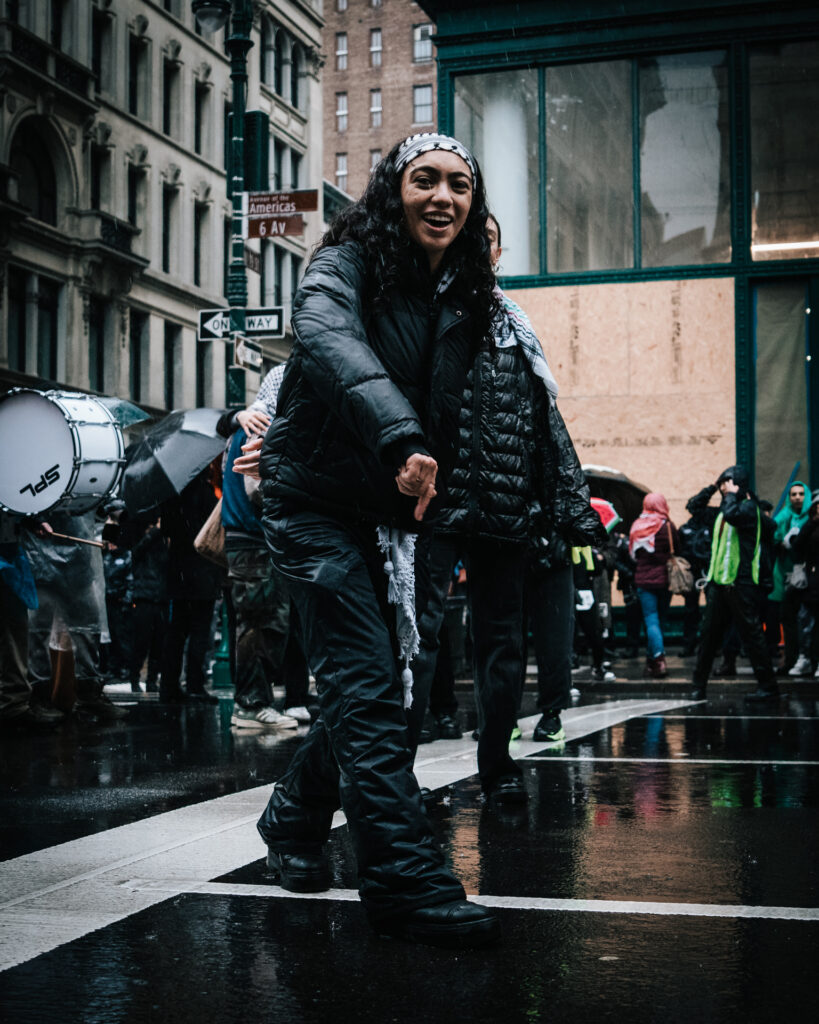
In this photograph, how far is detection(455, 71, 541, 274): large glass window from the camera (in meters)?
19.5

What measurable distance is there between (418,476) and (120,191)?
3995 centimetres

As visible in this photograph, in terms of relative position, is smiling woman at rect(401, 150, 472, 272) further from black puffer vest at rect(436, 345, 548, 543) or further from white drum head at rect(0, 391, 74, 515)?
white drum head at rect(0, 391, 74, 515)

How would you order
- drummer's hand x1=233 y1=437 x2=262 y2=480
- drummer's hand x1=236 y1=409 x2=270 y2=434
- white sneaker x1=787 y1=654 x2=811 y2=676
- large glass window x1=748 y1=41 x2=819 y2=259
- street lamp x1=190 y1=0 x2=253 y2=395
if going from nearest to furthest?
drummer's hand x1=233 y1=437 x2=262 y2=480, drummer's hand x1=236 y1=409 x2=270 y2=434, white sneaker x1=787 y1=654 x2=811 y2=676, street lamp x1=190 y1=0 x2=253 y2=395, large glass window x1=748 y1=41 x2=819 y2=259

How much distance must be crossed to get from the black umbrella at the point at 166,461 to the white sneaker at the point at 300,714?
1907 mm

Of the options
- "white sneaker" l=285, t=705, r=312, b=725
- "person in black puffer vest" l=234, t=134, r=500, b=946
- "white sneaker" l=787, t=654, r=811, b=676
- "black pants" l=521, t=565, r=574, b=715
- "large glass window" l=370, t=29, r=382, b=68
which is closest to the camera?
"person in black puffer vest" l=234, t=134, r=500, b=946

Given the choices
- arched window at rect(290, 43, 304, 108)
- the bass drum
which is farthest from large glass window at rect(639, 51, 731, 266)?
arched window at rect(290, 43, 304, 108)

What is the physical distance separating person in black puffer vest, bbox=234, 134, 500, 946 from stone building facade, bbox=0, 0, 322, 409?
32352 millimetres

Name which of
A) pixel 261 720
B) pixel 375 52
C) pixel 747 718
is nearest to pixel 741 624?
pixel 747 718

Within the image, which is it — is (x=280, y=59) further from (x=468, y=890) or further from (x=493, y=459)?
(x=468, y=890)

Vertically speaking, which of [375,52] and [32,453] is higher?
[375,52]

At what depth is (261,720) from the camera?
866 centimetres

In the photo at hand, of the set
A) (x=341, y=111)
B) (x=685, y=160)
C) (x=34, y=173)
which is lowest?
(x=685, y=160)

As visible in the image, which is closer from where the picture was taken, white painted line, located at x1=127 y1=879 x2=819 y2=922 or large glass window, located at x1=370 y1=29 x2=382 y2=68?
white painted line, located at x1=127 y1=879 x2=819 y2=922

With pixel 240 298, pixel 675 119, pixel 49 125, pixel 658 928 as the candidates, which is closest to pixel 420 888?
pixel 658 928
